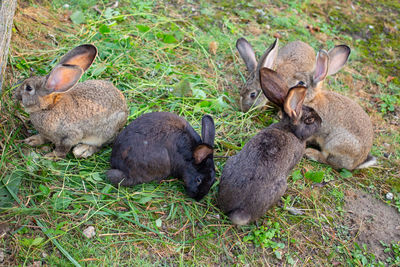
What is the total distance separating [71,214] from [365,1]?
9.11 meters

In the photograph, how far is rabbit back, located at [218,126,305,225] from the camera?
3.61 meters

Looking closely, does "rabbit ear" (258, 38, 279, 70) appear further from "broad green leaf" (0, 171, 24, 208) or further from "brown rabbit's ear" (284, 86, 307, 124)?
"broad green leaf" (0, 171, 24, 208)

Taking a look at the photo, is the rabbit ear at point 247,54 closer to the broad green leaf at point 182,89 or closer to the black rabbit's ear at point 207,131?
the broad green leaf at point 182,89

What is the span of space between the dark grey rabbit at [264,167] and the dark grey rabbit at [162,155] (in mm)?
276

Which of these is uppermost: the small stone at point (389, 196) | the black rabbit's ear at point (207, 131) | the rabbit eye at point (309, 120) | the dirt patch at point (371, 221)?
the rabbit eye at point (309, 120)

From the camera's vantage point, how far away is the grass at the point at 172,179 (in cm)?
335

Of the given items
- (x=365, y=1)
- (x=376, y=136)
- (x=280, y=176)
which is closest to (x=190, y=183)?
(x=280, y=176)

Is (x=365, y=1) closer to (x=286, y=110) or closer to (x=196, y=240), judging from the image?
(x=286, y=110)

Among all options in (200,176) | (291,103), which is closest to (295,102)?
(291,103)

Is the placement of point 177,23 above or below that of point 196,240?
above

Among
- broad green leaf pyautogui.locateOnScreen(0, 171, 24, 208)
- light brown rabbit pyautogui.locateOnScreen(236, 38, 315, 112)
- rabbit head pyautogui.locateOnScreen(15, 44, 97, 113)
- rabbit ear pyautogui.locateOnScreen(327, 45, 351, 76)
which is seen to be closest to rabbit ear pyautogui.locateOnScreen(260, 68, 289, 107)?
light brown rabbit pyautogui.locateOnScreen(236, 38, 315, 112)

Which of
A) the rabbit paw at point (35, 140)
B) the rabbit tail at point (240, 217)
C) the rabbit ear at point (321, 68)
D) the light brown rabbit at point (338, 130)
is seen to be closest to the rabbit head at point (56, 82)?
the rabbit paw at point (35, 140)

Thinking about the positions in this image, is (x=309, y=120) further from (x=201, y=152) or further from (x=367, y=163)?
(x=367, y=163)

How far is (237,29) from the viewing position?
7.12 meters
